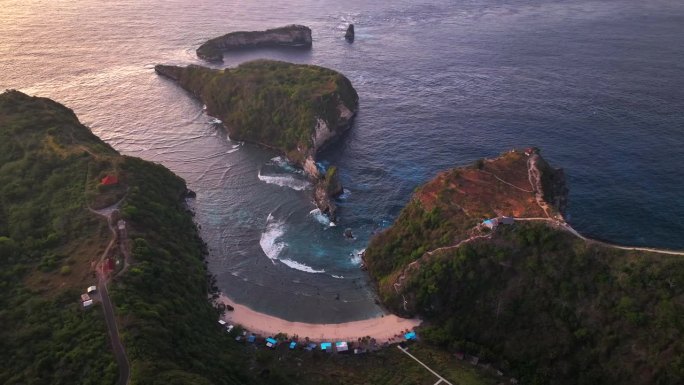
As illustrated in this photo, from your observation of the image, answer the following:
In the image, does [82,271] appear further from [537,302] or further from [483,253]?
[537,302]

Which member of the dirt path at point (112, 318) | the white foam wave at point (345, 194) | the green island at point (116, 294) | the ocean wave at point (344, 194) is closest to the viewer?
the dirt path at point (112, 318)

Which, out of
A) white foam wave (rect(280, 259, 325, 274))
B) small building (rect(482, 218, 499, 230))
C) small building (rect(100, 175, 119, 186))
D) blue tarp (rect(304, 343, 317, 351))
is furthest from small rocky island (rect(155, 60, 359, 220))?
small building (rect(100, 175, 119, 186))

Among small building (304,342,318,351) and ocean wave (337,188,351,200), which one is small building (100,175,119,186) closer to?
ocean wave (337,188,351,200)

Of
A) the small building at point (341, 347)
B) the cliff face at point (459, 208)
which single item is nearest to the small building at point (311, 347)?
the small building at point (341, 347)

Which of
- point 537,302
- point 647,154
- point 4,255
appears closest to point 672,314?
point 537,302

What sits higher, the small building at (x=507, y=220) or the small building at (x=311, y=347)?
the small building at (x=507, y=220)

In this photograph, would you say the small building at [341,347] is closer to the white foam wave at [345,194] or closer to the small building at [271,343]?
the small building at [271,343]

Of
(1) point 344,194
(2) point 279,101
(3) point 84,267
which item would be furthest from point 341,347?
(2) point 279,101
